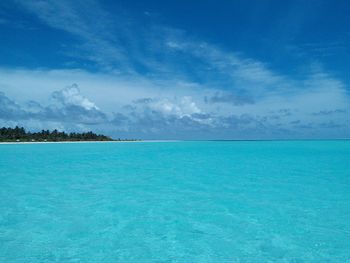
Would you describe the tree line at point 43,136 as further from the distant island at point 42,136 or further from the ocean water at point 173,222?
the ocean water at point 173,222

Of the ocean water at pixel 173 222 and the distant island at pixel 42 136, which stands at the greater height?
the distant island at pixel 42 136

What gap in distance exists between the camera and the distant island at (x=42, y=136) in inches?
2094

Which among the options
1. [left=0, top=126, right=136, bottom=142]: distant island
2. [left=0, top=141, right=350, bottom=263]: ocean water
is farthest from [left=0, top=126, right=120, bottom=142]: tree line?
[left=0, top=141, right=350, bottom=263]: ocean water

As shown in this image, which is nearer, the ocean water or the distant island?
the ocean water

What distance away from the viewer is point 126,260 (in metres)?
4.20

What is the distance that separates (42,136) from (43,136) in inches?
10.5

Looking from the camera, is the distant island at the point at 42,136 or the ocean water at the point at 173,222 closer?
the ocean water at the point at 173,222

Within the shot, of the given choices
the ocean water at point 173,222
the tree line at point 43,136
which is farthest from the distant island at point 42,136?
the ocean water at point 173,222

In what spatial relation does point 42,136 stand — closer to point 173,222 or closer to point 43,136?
point 43,136

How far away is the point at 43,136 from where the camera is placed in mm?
61188

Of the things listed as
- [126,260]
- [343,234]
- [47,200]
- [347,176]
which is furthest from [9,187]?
[347,176]

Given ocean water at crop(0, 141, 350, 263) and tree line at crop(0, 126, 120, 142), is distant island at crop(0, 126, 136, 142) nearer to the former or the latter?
tree line at crop(0, 126, 120, 142)

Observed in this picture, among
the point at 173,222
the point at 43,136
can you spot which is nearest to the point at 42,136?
the point at 43,136

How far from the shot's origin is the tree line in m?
53.2
